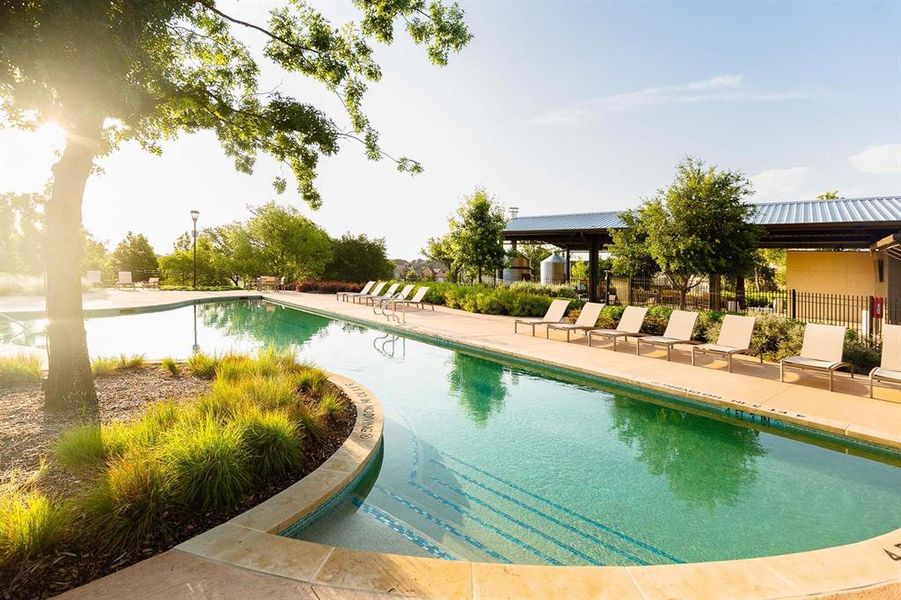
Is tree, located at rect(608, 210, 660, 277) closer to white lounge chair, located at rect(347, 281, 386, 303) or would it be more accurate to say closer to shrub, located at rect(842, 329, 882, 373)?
shrub, located at rect(842, 329, 882, 373)

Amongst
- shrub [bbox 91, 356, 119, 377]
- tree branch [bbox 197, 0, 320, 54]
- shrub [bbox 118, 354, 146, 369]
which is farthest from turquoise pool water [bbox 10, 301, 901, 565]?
tree branch [bbox 197, 0, 320, 54]

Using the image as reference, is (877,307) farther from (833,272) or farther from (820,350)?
(833,272)

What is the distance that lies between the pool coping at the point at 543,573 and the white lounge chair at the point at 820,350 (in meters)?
4.44

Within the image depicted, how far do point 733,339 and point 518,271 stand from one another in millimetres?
22667

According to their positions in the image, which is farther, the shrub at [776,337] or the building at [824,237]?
the building at [824,237]

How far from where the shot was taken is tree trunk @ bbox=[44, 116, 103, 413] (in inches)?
202

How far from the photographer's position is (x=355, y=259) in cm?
3139

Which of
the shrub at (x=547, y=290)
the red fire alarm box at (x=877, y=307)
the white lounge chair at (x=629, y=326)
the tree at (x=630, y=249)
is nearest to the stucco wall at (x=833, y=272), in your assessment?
the red fire alarm box at (x=877, y=307)

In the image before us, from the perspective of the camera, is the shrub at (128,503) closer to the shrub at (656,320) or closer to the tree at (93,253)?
the shrub at (656,320)

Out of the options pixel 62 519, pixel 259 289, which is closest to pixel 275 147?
pixel 62 519

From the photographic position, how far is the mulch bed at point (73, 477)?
2.47m

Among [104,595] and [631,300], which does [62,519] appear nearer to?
[104,595]

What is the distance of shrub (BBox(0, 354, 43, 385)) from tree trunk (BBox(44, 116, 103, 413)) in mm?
1892

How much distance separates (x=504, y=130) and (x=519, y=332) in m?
8.29
